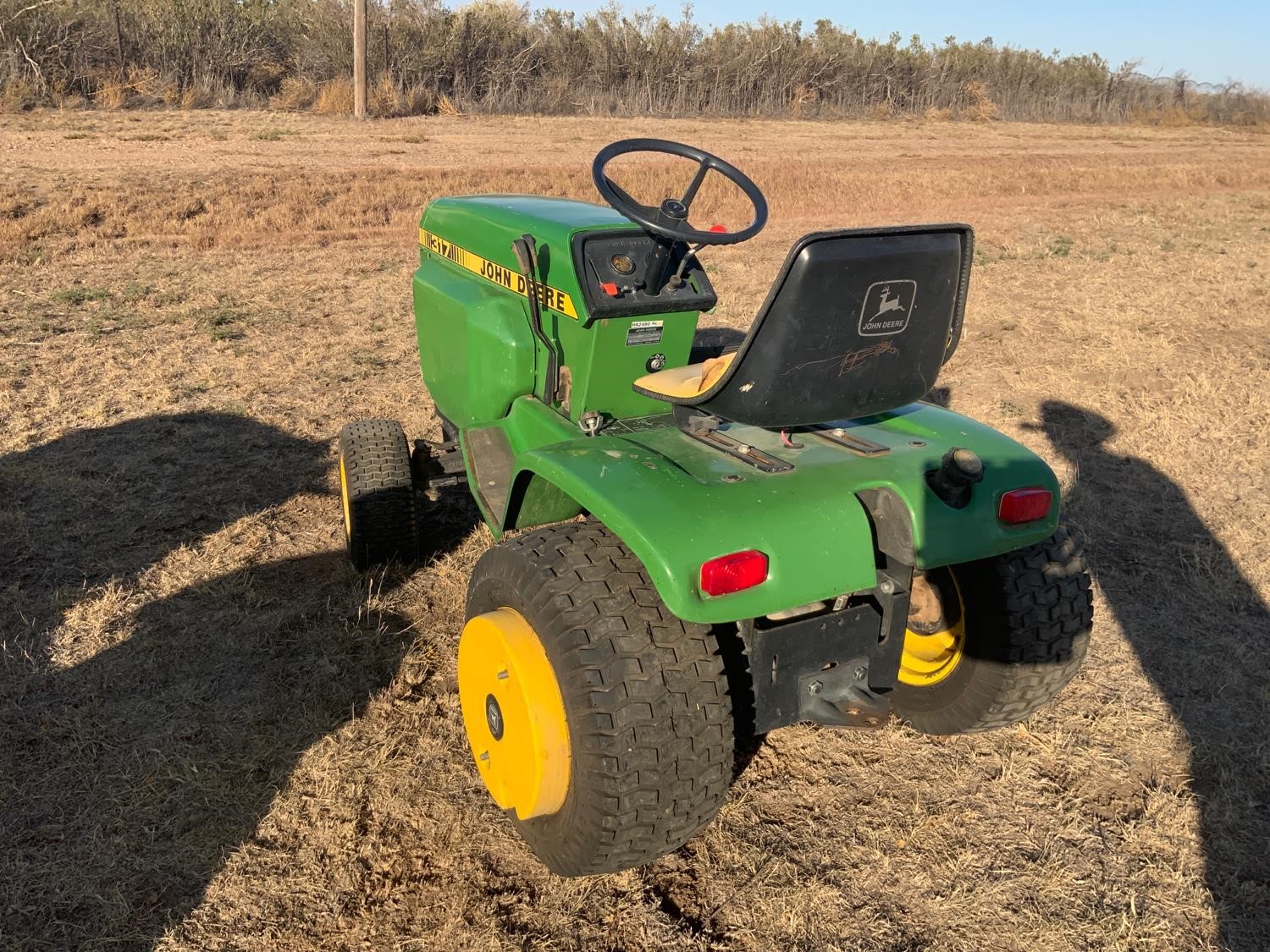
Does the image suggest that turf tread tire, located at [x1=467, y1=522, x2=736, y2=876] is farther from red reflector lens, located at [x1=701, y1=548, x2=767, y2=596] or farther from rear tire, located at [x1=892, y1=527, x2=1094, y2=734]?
rear tire, located at [x1=892, y1=527, x2=1094, y2=734]

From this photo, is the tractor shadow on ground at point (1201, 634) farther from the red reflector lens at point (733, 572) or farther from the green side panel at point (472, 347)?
the green side panel at point (472, 347)

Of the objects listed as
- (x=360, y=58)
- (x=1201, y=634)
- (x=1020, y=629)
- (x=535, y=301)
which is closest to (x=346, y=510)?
(x=535, y=301)

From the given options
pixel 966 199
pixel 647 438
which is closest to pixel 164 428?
pixel 647 438

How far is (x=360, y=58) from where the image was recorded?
1820 centimetres

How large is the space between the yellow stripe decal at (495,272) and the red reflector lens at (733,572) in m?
1.32

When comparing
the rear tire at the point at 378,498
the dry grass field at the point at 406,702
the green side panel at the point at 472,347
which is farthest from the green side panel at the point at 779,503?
the rear tire at the point at 378,498

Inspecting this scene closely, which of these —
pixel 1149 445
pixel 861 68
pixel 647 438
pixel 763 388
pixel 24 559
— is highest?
pixel 861 68

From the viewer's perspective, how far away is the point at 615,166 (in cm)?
1113

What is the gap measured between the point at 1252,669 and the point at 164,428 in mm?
5222

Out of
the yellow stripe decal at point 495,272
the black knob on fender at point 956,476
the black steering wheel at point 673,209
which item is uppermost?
the black steering wheel at point 673,209

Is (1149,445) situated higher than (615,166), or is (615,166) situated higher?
(615,166)

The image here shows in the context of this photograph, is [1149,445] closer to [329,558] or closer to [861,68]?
[329,558]

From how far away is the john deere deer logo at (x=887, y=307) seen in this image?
2.19 metres

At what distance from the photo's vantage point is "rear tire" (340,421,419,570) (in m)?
3.65
